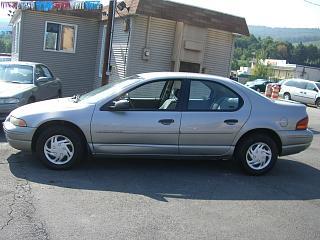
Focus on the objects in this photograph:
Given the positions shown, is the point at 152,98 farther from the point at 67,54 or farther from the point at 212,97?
the point at 67,54

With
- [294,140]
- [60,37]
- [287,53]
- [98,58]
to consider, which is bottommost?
[294,140]

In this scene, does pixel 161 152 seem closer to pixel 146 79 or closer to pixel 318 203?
pixel 146 79

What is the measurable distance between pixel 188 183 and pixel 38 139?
2.17 metres

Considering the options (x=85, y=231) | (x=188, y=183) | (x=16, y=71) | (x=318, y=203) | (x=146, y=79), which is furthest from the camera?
(x=16, y=71)

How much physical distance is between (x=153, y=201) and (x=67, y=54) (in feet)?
49.2

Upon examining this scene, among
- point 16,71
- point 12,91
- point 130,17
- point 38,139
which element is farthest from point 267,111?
point 130,17

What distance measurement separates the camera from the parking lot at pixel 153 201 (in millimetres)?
4852

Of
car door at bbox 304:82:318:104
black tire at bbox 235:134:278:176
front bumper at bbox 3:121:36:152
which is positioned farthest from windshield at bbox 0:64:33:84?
car door at bbox 304:82:318:104

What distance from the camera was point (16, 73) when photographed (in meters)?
11.9

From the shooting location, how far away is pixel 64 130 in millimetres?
6820

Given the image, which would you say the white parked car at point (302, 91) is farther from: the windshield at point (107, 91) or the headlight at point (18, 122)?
the headlight at point (18, 122)

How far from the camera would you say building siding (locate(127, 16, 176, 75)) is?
16.4 metres

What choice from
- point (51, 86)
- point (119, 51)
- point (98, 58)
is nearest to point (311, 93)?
point (98, 58)

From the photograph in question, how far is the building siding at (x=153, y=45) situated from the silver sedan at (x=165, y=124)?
9.03 metres
